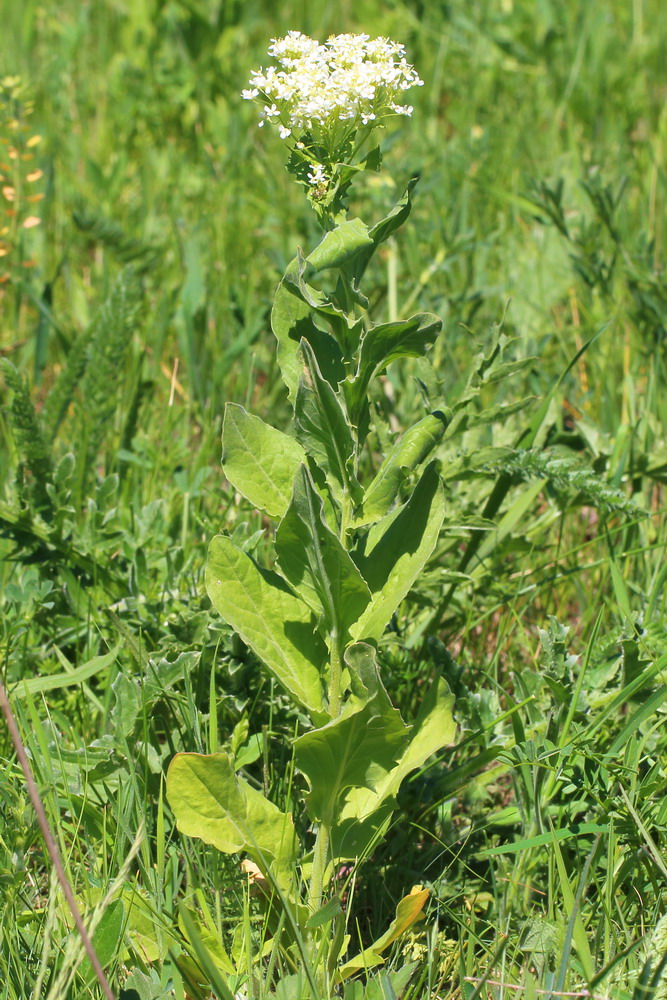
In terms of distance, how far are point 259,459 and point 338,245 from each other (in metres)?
0.44

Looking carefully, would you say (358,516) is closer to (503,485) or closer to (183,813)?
(183,813)

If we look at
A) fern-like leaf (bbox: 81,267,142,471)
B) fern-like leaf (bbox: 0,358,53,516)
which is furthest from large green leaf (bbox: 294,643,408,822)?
fern-like leaf (bbox: 81,267,142,471)

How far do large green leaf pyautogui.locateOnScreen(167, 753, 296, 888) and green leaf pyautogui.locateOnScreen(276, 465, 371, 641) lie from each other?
0.30 meters

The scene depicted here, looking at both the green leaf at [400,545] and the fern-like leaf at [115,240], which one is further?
the fern-like leaf at [115,240]

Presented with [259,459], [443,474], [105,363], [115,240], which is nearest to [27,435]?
[105,363]

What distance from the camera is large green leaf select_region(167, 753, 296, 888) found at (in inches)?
66.6

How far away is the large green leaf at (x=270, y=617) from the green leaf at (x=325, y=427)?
221mm

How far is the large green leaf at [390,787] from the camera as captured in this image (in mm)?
1724

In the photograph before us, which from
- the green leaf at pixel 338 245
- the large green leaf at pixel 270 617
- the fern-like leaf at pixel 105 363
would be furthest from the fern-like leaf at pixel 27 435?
the green leaf at pixel 338 245

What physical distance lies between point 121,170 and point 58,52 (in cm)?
142

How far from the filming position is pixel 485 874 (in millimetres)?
1955

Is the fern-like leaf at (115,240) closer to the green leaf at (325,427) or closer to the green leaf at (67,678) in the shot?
the green leaf at (67,678)

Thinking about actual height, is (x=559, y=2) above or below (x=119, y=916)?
above

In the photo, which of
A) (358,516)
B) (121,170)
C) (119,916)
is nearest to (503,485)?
(358,516)
